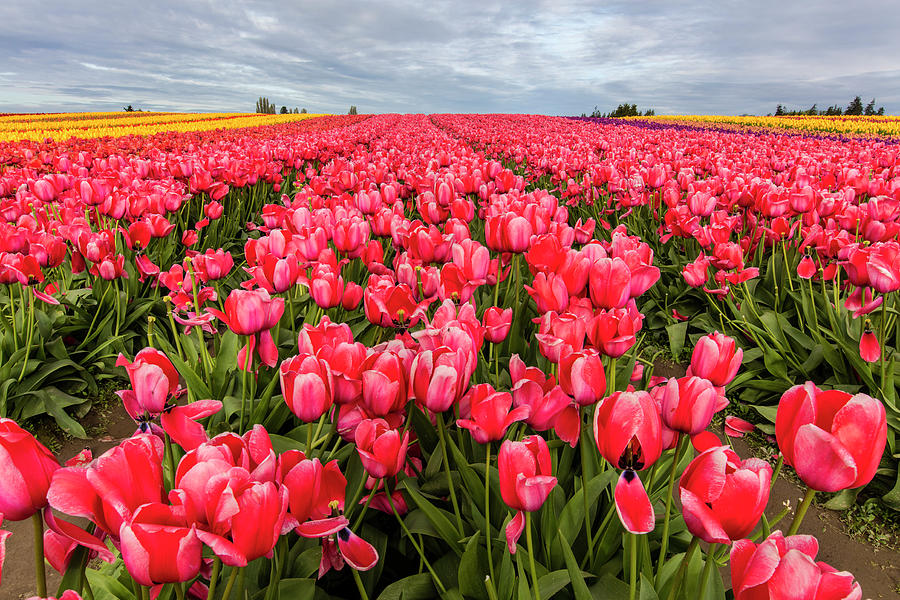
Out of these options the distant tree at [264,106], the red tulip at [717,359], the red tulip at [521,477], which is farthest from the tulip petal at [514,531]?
the distant tree at [264,106]

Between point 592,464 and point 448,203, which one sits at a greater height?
point 448,203

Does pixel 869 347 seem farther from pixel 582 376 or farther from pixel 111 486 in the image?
pixel 111 486

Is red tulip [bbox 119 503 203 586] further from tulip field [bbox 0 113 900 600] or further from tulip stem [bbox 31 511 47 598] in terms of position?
tulip stem [bbox 31 511 47 598]

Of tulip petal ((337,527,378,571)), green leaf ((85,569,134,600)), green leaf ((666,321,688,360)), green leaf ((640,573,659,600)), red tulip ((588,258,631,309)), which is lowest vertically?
green leaf ((666,321,688,360))

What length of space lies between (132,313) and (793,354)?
478 centimetres

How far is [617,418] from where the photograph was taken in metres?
0.90

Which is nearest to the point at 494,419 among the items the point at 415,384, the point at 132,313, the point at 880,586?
the point at 415,384

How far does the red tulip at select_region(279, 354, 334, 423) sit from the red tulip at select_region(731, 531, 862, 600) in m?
0.81

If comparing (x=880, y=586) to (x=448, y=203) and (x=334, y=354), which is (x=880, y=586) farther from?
(x=448, y=203)

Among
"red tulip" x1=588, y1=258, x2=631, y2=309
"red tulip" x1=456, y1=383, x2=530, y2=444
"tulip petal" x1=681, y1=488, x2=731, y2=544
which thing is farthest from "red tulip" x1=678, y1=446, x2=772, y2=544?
"red tulip" x1=588, y1=258, x2=631, y2=309

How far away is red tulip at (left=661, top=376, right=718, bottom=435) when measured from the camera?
3.34 feet

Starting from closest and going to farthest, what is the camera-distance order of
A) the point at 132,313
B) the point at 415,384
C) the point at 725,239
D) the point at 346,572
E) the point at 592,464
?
the point at 415,384 < the point at 346,572 < the point at 592,464 < the point at 725,239 < the point at 132,313

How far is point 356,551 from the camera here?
1.09 metres

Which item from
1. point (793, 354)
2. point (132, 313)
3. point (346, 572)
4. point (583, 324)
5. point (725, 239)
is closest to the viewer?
point (583, 324)
